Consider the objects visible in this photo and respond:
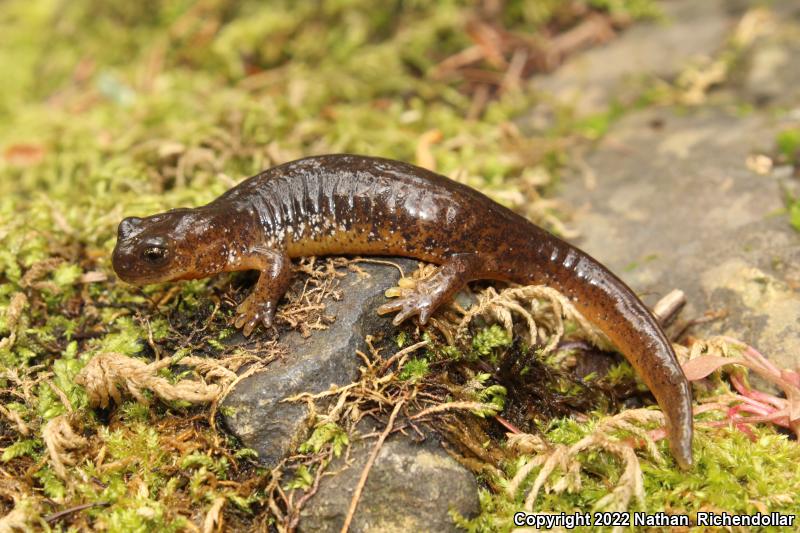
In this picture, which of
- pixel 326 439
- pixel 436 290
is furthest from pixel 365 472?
pixel 436 290

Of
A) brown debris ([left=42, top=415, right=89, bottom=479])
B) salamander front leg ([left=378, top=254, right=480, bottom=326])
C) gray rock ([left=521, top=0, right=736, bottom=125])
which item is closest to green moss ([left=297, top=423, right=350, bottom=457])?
salamander front leg ([left=378, top=254, right=480, bottom=326])

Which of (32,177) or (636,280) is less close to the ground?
(32,177)

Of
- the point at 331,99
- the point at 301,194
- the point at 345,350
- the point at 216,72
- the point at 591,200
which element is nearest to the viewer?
the point at 345,350

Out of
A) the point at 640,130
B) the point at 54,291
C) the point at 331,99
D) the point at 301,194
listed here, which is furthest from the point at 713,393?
the point at 331,99

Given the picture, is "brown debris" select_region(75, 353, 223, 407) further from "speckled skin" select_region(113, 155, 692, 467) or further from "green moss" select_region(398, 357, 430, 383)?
"green moss" select_region(398, 357, 430, 383)

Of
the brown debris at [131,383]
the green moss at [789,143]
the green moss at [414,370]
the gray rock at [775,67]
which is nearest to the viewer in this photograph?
the brown debris at [131,383]

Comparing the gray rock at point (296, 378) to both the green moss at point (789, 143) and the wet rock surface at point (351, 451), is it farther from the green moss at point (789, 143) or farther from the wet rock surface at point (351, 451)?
the green moss at point (789, 143)

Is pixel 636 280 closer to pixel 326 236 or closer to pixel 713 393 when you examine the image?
pixel 713 393

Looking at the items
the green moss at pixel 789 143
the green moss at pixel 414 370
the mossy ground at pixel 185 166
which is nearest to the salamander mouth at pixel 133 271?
the mossy ground at pixel 185 166
